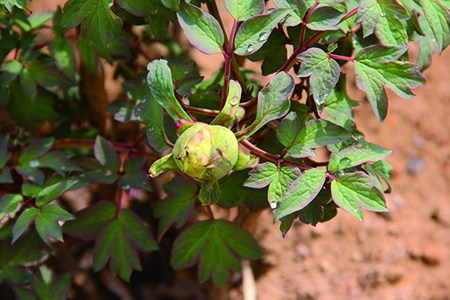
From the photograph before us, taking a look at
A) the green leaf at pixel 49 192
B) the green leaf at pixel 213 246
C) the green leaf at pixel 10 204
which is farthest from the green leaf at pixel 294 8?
the green leaf at pixel 10 204

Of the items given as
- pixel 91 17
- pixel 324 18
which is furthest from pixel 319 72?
pixel 91 17

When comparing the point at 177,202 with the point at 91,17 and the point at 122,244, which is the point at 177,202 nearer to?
the point at 122,244

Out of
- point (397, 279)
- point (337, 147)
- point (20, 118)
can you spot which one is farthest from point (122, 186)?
point (397, 279)

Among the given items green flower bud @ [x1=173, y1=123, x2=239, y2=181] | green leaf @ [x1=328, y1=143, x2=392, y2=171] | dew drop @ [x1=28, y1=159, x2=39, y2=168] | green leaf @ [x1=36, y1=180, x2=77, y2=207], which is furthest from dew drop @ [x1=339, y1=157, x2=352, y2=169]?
dew drop @ [x1=28, y1=159, x2=39, y2=168]

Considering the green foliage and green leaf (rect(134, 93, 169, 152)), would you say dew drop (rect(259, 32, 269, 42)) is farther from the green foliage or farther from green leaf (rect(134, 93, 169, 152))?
green leaf (rect(134, 93, 169, 152))

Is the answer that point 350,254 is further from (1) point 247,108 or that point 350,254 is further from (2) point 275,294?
(1) point 247,108

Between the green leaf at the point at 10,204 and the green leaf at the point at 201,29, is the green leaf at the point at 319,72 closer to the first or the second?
the green leaf at the point at 201,29
